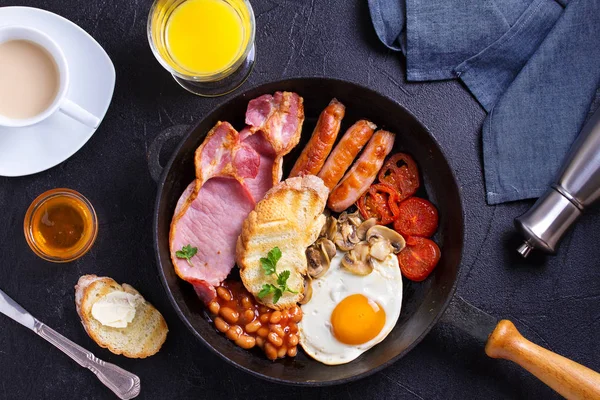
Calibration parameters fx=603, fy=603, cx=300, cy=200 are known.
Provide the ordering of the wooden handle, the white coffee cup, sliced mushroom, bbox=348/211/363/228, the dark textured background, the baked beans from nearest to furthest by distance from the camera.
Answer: the wooden handle, the white coffee cup, the baked beans, sliced mushroom, bbox=348/211/363/228, the dark textured background

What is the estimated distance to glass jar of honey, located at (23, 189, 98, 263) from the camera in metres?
3.37

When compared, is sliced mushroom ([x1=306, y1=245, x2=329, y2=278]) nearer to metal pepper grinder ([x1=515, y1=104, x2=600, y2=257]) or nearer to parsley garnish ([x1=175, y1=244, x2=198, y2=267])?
parsley garnish ([x1=175, y1=244, x2=198, y2=267])

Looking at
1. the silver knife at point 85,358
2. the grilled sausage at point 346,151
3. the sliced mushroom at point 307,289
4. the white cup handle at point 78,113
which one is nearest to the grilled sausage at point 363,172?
the grilled sausage at point 346,151

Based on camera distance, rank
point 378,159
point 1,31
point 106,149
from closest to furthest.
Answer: point 1,31
point 378,159
point 106,149

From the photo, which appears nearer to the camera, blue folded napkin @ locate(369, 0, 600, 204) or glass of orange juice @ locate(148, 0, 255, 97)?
glass of orange juice @ locate(148, 0, 255, 97)

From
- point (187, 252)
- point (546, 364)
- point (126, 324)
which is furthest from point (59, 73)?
point (546, 364)

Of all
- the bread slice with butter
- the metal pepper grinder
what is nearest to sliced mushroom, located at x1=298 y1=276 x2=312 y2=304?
the bread slice with butter

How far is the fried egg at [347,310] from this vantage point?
125 inches

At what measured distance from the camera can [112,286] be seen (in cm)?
332

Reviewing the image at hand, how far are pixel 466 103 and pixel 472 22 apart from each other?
0.44m

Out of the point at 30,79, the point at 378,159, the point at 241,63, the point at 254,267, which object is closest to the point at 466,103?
the point at 378,159

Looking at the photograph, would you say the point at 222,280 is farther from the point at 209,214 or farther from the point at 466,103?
the point at 466,103

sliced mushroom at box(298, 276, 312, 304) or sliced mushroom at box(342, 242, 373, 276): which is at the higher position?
sliced mushroom at box(342, 242, 373, 276)

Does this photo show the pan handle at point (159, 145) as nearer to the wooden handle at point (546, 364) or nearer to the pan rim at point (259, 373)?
the pan rim at point (259, 373)
